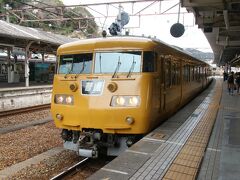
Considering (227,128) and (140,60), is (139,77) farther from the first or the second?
(227,128)

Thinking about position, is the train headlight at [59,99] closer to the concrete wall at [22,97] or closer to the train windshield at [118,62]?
the train windshield at [118,62]

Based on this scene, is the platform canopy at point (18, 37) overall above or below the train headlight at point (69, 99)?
above

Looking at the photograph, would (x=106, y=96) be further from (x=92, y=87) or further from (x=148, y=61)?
(x=148, y=61)

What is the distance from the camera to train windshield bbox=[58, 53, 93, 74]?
7.27 metres

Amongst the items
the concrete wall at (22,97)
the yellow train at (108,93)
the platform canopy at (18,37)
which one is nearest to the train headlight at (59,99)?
the yellow train at (108,93)

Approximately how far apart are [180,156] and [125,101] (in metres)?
1.55

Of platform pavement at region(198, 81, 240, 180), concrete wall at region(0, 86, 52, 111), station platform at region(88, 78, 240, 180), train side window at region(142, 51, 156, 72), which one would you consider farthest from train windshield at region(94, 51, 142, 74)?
concrete wall at region(0, 86, 52, 111)

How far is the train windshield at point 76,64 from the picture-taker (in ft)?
23.9

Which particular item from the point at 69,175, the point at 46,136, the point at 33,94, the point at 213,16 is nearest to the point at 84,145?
the point at 69,175

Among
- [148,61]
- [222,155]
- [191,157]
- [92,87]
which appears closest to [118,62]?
[148,61]

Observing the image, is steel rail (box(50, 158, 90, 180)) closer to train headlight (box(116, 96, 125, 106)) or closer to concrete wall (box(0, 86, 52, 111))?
train headlight (box(116, 96, 125, 106))

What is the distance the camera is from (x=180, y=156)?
5809 mm

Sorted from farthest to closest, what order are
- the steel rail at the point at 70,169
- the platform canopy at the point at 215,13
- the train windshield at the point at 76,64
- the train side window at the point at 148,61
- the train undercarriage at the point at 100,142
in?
the platform canopy at the point at 215,13 → the train windshield at the point at 76,64 → the train side window at the point at 148,61 → the train undercarriage at the point at 100,142 → the steel rail at the point at 70,169

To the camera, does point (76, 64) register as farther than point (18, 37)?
No
